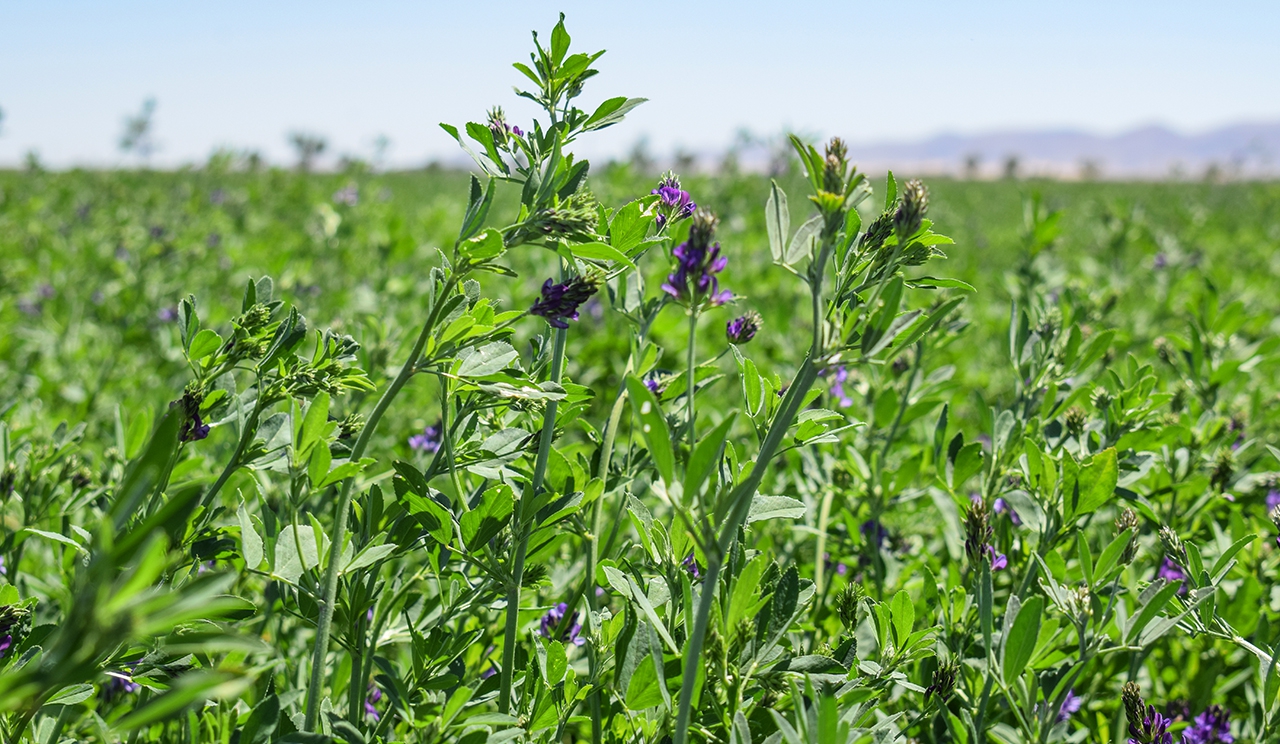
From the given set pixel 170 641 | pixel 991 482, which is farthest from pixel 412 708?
pixel 991 482

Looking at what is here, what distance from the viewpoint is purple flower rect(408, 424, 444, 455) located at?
80.6 inches

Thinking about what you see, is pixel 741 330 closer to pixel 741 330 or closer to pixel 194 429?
pixel 741 330

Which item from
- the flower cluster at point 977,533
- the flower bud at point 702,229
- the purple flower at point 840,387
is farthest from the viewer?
the purple flower at point 840,387

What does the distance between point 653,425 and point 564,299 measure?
1.15 feet

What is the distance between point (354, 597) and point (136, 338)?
3.20 metres

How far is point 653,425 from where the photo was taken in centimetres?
95

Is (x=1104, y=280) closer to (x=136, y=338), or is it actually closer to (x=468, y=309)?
(x=468, y=309)

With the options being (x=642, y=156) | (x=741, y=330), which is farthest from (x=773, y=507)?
(x=642, y=156)

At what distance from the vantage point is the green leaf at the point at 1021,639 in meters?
1.21

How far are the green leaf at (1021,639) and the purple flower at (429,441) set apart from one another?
4.24 ft

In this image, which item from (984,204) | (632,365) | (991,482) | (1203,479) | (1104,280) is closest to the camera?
(632,365)

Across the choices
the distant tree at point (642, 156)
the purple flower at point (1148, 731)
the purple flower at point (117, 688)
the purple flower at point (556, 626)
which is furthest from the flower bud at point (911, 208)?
the distant tree at point (642, 156)

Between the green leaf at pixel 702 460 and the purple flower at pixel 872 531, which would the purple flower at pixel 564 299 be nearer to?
the green leaf at pixel 702 460

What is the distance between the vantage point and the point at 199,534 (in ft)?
4.33
